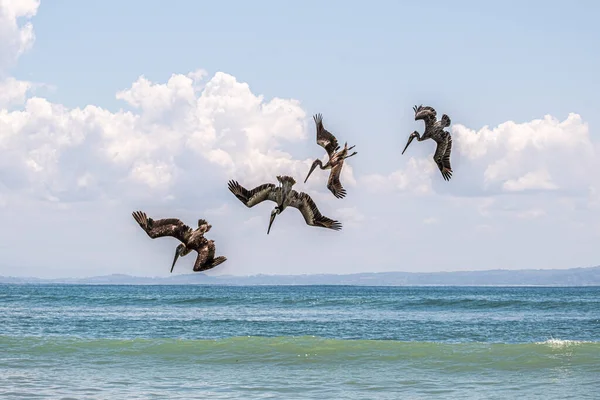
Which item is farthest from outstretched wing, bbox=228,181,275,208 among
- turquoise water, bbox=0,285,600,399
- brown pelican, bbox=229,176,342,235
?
turquoise water, bbox=0,285,600,399

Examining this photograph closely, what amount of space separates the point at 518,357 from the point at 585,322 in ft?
81.5

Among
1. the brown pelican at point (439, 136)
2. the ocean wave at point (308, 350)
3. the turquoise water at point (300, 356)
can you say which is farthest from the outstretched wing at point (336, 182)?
the ocean wave at point (308, 350)

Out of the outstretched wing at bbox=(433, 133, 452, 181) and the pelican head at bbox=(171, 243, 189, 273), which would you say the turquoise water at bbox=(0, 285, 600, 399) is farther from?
the pelican head at bbox=(171, 243, 189, 273)

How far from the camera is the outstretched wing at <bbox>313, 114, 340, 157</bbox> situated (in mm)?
15273

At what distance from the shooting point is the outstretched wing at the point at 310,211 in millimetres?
12938

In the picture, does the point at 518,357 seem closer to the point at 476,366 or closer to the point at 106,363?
the point at 476,366

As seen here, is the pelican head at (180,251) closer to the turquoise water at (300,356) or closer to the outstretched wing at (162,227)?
the outstretched wing at (162,227)

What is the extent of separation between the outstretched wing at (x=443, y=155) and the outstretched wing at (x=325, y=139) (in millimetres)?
2208

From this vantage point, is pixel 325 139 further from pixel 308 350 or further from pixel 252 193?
pixel 308 350

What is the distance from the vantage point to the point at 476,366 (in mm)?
34594

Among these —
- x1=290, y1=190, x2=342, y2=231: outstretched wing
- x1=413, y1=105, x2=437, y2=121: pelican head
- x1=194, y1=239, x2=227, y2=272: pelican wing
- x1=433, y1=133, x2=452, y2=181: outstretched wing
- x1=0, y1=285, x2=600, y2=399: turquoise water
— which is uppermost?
x1=413, y1=105, x2=437, y2=121: pelican head

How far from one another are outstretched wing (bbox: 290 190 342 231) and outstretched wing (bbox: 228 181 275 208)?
350 millimetres

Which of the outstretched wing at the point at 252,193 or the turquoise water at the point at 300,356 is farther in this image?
the turquoise water at the point at 300,356

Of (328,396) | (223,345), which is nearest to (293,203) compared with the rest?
(328,396)
